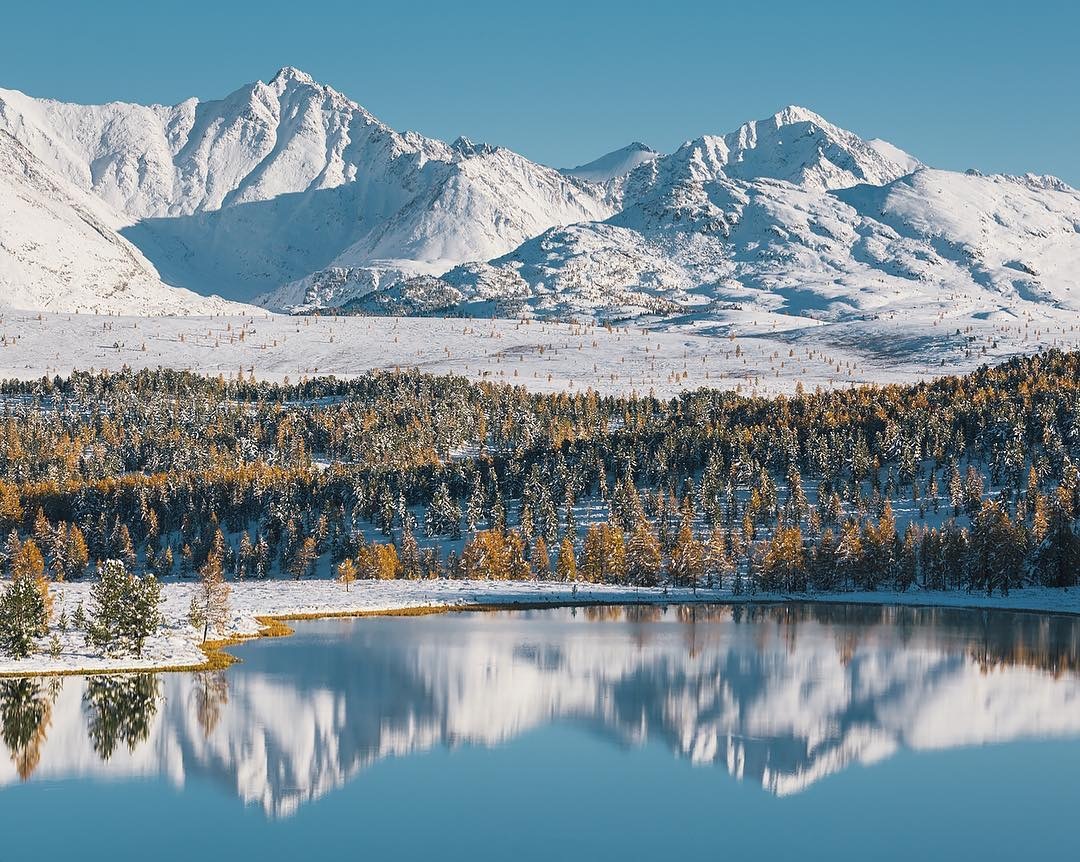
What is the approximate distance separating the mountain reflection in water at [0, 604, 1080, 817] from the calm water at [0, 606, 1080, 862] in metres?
0.32

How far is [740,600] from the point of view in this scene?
17875 centimetres

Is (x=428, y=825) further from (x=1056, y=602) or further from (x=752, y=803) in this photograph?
(x=1056, y=602)

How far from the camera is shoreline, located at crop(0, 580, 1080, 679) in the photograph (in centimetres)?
15150

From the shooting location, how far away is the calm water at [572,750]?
219 ft

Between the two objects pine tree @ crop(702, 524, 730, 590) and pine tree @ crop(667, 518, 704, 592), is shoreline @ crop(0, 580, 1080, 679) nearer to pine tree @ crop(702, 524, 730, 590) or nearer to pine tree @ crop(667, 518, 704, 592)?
pine tree @ crop(667, 518, 704, 592)

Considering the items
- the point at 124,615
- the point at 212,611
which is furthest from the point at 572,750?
the point at 212,611

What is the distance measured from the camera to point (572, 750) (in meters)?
85.9

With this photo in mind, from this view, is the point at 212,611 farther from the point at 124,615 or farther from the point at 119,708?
the point at 119,708

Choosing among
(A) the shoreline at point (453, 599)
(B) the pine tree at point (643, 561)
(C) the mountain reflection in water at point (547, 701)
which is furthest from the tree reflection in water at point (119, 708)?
(B) the pine tree at point (643, 561)

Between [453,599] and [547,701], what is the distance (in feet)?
240

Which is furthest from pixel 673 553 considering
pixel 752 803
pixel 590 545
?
pixel 752 803

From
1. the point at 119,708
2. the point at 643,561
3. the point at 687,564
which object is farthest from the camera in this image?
the point at 643,561

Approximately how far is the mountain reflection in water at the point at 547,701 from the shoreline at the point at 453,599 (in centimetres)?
1442

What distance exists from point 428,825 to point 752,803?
1805 centimetres
